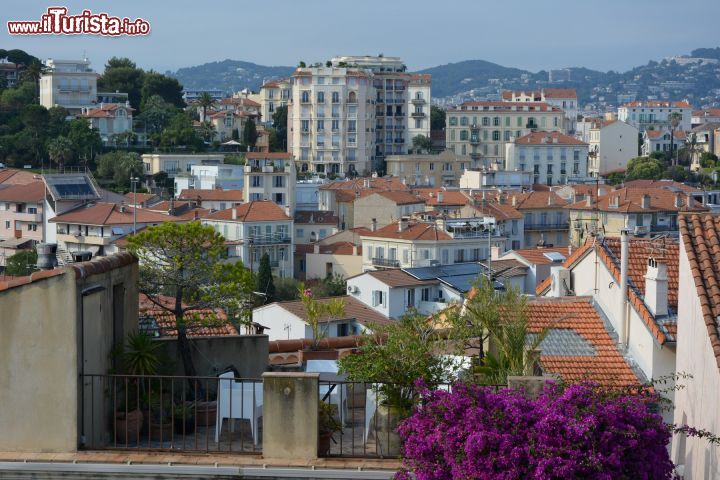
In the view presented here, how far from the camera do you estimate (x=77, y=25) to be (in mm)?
89625

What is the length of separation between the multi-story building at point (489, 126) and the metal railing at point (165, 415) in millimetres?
138887

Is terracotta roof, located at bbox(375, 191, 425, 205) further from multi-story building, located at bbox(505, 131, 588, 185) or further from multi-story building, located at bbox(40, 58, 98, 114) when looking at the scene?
multi-story building, located at bbox(40, 58, 98, 114)

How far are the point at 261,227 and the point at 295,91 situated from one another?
51470mm

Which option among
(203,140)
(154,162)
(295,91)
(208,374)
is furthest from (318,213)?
(208,374)

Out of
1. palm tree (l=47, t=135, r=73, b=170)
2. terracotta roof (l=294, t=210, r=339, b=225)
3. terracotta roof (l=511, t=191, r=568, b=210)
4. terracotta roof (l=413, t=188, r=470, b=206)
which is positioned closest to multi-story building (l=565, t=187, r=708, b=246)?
terracotta roof (l=511, t=191, r=568, b=210)

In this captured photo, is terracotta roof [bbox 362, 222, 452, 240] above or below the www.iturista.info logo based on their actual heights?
below

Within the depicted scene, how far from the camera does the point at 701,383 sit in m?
9.58

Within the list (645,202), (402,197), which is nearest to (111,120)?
(402,197)

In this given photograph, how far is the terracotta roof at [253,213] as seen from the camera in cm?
8544

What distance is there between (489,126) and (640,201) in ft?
203

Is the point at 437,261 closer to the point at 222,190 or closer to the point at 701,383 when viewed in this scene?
the point at 222,190

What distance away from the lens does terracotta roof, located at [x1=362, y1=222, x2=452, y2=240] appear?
260ft

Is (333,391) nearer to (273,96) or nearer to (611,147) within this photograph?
(611,147)

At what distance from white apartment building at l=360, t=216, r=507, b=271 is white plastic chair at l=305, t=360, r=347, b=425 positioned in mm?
64806
